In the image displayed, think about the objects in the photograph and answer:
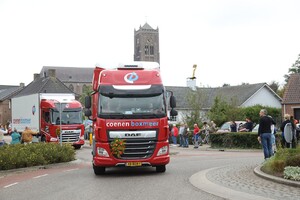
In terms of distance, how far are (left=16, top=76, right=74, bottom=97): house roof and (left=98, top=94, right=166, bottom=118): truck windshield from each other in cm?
2277

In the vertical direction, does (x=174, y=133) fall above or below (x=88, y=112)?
below

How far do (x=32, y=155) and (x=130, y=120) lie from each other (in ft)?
20.8

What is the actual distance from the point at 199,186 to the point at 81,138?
2250 cm

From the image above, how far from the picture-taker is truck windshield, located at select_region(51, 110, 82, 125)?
106 ft

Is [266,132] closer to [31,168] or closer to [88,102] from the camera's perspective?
[88,102]

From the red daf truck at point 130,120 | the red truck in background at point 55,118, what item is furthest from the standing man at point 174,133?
the red daf truck at point 130,120

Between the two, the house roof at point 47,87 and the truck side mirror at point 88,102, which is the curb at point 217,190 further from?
the house roof at point 47,87

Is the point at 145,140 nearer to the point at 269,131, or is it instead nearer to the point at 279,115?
the point at 269,131

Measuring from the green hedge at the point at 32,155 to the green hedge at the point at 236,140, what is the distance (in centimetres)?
1128

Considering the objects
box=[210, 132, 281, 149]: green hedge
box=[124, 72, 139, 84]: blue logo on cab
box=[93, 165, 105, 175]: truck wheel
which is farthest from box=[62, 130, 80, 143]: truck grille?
box=[124, 72, 139, 84]: blue logo on cab

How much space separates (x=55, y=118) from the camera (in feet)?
105

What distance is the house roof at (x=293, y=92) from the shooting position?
156 ft

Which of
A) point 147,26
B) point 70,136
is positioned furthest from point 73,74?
point 70,136

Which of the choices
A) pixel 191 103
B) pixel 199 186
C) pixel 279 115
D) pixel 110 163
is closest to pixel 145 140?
pixel 110 163
